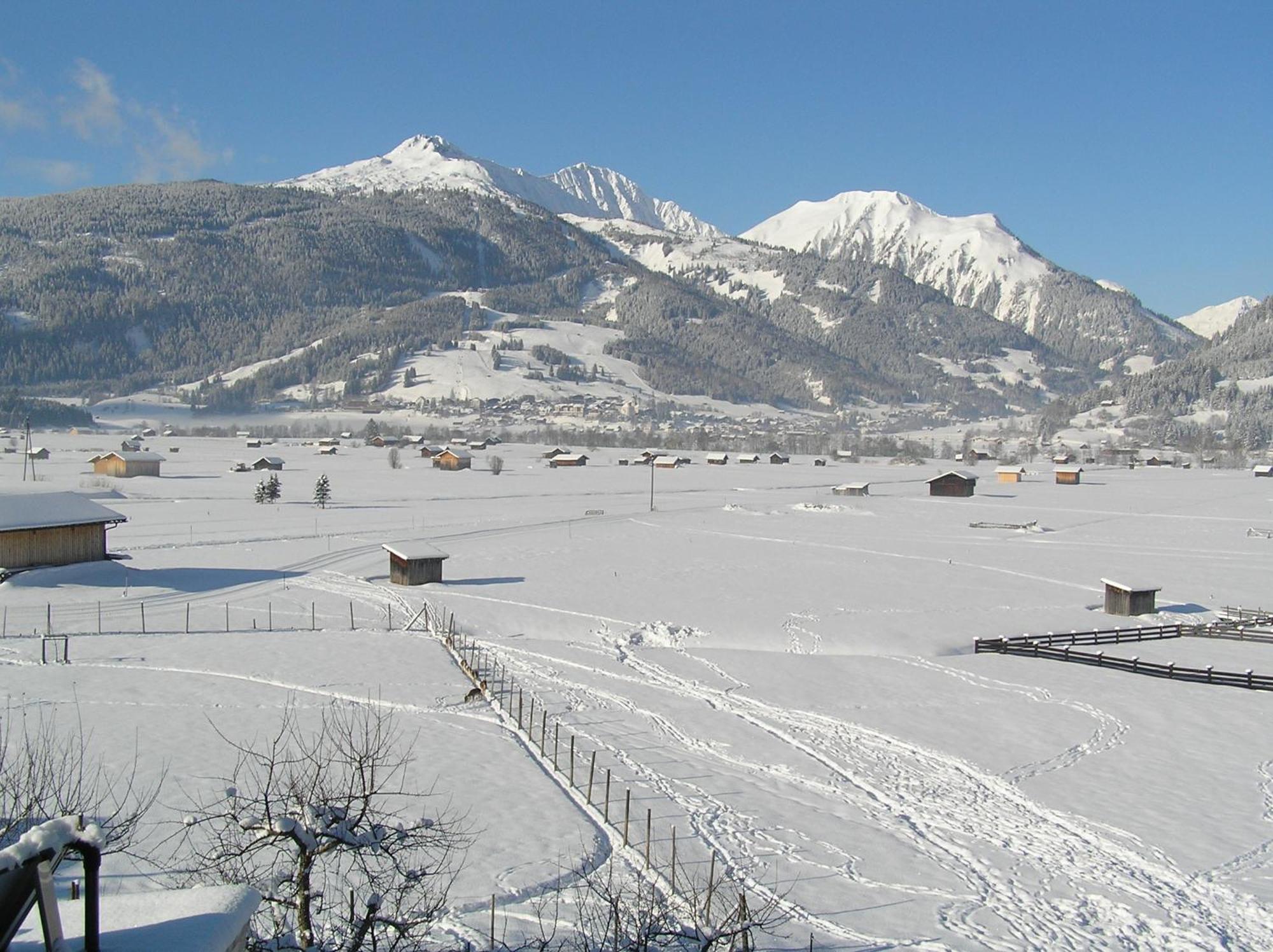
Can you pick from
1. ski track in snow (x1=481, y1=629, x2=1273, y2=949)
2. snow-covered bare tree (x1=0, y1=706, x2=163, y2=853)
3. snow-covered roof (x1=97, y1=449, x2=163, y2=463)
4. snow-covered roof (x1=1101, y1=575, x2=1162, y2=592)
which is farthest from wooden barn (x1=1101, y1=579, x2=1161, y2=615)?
snow-covered roof (x1=97, y1=449, x2=163, y2=463)

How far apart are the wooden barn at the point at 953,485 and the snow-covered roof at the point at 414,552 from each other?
6364cm

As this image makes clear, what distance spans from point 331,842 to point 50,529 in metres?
33.3

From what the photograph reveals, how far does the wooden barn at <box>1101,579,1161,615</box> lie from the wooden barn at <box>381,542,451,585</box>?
26.2 metres

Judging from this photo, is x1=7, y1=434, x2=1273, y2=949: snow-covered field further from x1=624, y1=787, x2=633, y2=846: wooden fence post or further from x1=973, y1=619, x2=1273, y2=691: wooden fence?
x1=973, y1=619, x2=1273, y2=691: wooden fence

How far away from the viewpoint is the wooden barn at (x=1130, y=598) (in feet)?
119

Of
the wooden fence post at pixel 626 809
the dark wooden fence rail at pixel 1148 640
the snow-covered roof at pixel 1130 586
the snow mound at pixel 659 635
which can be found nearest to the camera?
the wooden fence post at pixel 626 809

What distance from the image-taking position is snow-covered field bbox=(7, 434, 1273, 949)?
13.4 metres

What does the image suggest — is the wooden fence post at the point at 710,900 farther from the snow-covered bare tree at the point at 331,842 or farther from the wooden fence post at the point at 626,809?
the snow-covered bare tree at the point at 331,842

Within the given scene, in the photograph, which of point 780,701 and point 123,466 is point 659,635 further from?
point 123,466

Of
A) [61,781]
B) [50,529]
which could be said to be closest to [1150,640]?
[61,781]

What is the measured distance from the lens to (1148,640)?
32.8 meters

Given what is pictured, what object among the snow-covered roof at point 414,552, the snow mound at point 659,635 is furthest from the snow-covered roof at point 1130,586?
the snow-covered roof at point 414,552

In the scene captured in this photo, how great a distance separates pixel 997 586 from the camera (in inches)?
1657

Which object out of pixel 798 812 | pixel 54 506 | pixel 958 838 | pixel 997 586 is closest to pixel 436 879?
pixel 798 812
